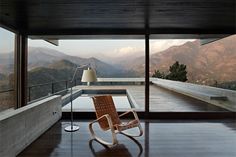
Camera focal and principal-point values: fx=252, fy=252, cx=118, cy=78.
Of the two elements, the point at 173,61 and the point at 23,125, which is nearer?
the point at 23,125

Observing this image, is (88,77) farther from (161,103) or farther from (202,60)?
(202,60)

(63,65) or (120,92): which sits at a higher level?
(63,65)

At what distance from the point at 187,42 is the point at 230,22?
1224 millimetres

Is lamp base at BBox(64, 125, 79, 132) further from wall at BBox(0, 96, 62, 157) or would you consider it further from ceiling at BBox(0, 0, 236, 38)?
ceiling at BBox(0, 0, 236, 38)

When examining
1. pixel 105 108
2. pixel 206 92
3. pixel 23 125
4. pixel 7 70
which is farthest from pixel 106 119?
pixel 206 92

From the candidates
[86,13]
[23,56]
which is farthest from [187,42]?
[23,56]

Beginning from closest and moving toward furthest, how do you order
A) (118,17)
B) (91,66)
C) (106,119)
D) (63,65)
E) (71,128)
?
1. (106,119)
2. (118,17)
3. (71,128)
4. (91,66)
5. (63,65)

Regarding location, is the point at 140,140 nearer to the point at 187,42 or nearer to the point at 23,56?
the point at 187,42

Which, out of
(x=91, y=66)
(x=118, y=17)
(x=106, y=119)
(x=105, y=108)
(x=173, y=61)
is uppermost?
(x=118, y=17)

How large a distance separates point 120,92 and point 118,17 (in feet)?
8.25

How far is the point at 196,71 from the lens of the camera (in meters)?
6.82

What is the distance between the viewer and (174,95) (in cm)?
801

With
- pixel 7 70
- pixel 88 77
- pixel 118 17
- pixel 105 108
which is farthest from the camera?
pixel 7 70

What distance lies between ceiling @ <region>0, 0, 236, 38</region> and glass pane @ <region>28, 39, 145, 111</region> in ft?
1.08
